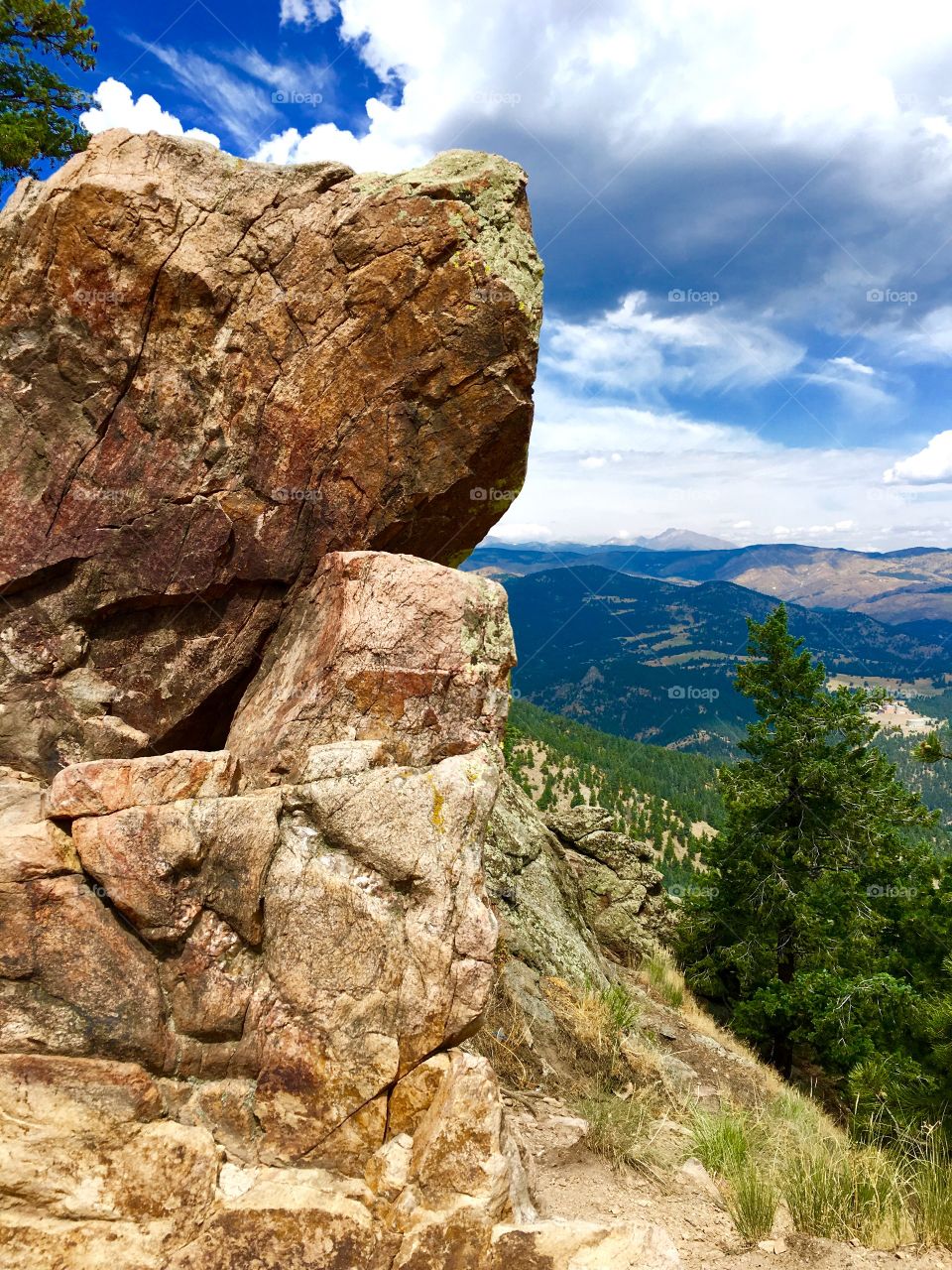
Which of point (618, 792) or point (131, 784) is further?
point (618, 792)

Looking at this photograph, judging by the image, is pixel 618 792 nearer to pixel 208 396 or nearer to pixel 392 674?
pixel 392 674

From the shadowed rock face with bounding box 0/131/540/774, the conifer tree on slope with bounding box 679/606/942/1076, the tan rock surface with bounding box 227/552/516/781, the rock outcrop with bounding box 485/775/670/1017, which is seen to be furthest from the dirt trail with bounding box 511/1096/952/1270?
the conifer tree on slope with bounding box 679/606/942/1076

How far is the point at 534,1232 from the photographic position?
6.26m

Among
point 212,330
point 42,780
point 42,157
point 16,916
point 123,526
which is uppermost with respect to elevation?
point 42,157

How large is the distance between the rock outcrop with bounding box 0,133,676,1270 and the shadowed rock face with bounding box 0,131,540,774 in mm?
50

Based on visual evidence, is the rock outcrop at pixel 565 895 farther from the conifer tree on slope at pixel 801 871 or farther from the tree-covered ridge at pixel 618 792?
the tree-covered ridge at pixel 618 792

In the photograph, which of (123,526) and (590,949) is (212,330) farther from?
(590,949)

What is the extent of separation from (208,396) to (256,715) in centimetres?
518

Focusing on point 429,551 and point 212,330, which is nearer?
point 212,330

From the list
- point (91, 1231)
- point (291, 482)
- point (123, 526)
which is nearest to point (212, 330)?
point (291, 482)

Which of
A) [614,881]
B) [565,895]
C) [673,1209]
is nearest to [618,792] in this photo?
[614,881]

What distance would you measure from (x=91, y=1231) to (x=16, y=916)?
2.85 meters

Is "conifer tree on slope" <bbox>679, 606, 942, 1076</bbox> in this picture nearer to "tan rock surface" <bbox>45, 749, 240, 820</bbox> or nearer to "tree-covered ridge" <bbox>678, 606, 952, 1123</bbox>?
"tree-covered ridge" <bbox>678, 606, 952, 1123</bbox>

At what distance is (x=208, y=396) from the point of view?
10859 mm
